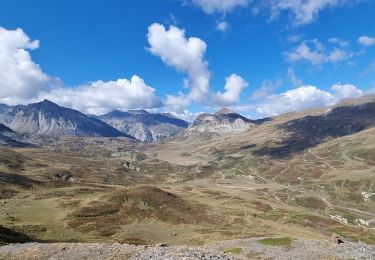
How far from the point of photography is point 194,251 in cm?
3800

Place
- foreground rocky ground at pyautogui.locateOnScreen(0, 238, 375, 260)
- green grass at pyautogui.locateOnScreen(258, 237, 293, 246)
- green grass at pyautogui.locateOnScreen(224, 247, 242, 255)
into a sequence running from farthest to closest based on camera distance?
green grass at pyautogui.locateOnScreen(258, 237, 293, 246) < green grass at pyautogui.locateOnScreen(224, 247, 242, 255) < foreground rocky ground at pyautogui.locateOnScreen(0, 238, 375, 260)

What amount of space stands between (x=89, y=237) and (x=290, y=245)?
6023cm

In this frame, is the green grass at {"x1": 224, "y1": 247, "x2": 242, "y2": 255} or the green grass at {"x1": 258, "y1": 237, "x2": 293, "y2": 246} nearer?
the green grass at {"x1": 224, "y1": 247, "x2": 242, "y2": 255}

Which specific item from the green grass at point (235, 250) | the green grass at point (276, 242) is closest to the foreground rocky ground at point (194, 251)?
the green grass at point (235, 250)

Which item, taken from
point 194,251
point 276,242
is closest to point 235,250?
point 276,242

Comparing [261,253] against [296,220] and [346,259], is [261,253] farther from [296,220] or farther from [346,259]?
[296,220]

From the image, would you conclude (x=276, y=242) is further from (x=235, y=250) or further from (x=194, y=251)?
(x=194, y=251)

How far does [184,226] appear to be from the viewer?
5037 inches

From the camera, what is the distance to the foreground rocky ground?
3822 centimetres

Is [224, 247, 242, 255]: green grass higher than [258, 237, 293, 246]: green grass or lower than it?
lower

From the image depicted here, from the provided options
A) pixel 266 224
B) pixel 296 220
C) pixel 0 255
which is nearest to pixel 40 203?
pixel 266 224

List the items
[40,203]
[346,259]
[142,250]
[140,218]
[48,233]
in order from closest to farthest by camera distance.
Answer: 1. [142,250]
2. [346,259]
3. [48,233]
4. [140,218]
5. [40,203]

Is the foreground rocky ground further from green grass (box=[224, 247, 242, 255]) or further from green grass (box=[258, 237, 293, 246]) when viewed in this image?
green grass (box=[258, 237, 293, 246])

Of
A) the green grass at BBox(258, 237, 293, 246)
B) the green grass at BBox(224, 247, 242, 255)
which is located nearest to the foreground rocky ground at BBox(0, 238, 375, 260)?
the green grass at BBox(224, 247, 242, 255)
